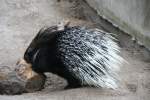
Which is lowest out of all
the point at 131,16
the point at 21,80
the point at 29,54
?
the point at 21,80

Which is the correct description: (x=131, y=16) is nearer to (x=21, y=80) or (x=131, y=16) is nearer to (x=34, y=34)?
(x=34, y=34)

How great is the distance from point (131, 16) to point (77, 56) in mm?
1153

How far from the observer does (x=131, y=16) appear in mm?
4848

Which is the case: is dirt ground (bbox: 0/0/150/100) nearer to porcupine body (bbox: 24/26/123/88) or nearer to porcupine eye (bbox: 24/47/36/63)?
porcupine body (bbox: 24/26/123/88)

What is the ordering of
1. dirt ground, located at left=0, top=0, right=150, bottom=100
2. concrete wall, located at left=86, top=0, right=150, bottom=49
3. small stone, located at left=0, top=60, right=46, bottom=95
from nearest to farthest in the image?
dirt ground, located at left=0, top=0, right=150, bottom=100, small stone, located at left=0, top=60, right=46, bottom=95, concrete wall, located at left=86, top=0, right=150, bottom=49

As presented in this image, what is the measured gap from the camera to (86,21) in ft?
19.6

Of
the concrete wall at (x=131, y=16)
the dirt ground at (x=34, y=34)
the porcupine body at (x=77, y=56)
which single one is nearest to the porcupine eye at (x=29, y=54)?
the porcupine body at (x=77, y=56)

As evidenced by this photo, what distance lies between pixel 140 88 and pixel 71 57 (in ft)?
2.36

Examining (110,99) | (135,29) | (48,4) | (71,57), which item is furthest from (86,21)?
(110,99)

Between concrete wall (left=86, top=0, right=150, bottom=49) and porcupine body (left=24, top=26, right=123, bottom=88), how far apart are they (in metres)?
0.64

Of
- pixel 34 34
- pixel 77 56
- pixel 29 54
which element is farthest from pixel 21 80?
pixel 34 34

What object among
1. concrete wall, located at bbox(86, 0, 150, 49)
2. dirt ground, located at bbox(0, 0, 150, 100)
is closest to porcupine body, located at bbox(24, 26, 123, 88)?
dirt ground, located at bbox(0, 0, 150, 100)

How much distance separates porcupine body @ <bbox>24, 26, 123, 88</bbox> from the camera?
155 inches

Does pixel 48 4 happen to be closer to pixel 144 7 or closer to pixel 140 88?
pixel 144 7
